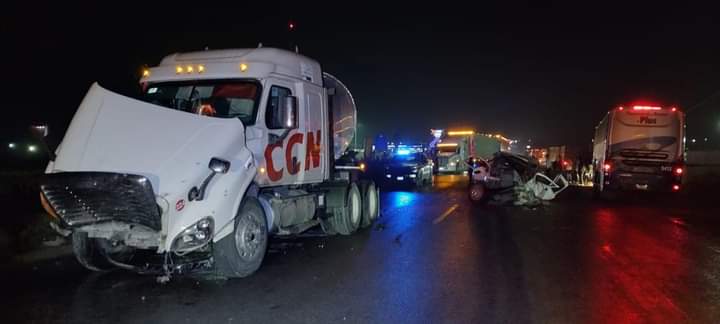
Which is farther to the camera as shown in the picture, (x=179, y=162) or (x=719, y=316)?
(x=179, y=162)

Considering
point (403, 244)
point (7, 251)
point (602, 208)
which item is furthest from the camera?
point (602, 208)

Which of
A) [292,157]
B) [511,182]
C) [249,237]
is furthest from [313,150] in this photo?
[511,182]

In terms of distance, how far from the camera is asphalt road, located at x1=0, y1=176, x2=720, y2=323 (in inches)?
232

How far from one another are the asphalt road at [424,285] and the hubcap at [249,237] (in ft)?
1.17

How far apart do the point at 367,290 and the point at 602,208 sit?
42.3 feet

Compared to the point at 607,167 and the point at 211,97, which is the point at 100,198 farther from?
the point at 607,167

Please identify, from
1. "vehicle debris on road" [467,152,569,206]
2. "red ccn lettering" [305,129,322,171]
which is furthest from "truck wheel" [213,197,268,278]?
"vehicle debris on road" [467,152,569,206]

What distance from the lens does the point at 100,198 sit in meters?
6.34

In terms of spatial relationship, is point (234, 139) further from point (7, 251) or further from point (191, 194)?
point (7, 251)

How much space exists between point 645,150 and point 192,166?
17760 mm

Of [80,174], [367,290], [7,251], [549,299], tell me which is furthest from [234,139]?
[7,251]

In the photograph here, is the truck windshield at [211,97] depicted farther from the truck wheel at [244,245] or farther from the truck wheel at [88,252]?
the truck wheel at [88,252]

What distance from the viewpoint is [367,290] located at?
6.89 metres

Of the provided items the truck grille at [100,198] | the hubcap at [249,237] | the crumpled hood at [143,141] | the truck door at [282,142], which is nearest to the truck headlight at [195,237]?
the truck grille at [100,198]
